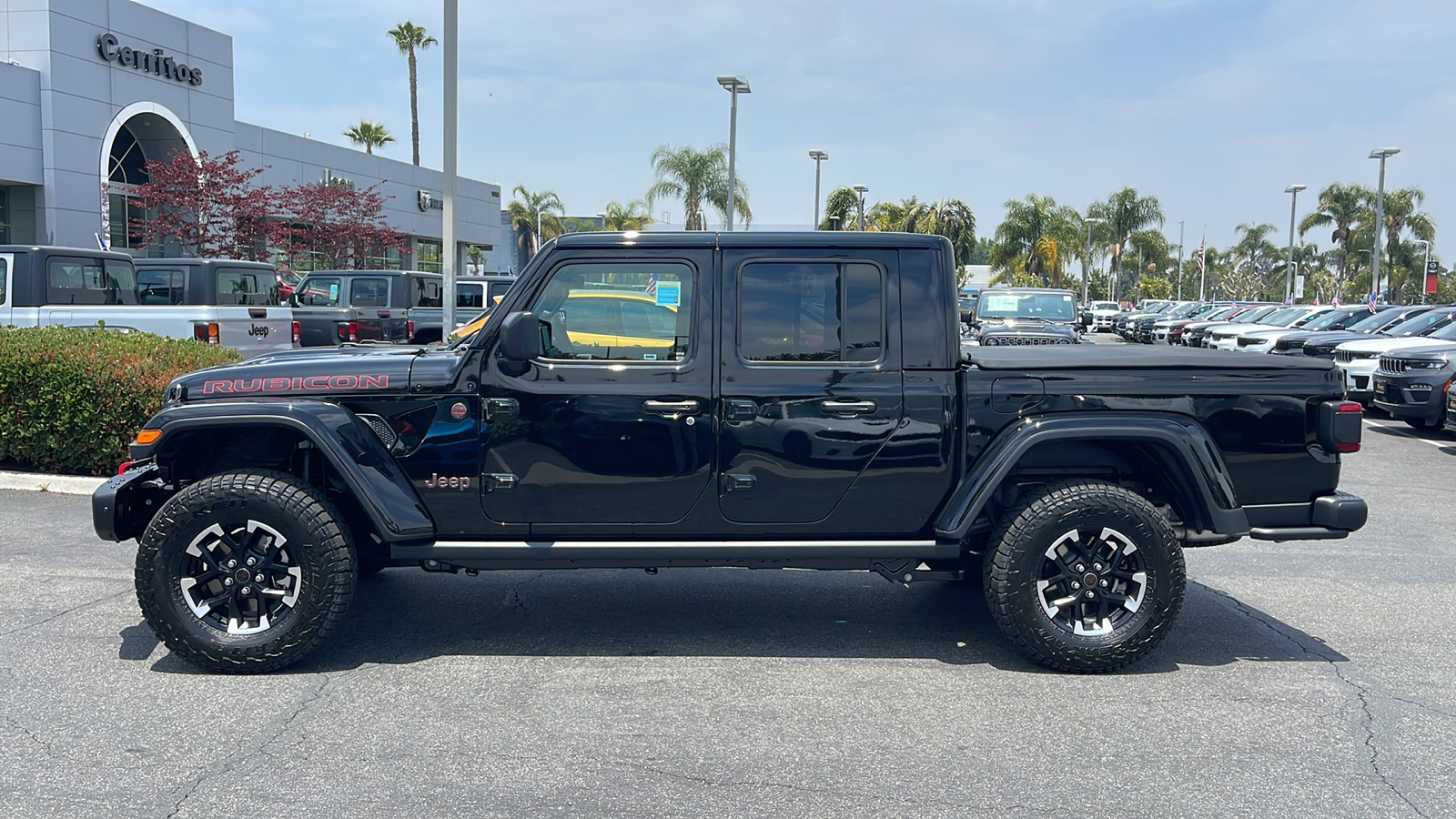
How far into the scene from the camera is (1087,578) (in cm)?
500

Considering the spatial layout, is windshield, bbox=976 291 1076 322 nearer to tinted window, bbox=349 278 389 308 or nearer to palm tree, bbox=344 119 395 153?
tinted window, bbox=349 278 389 308

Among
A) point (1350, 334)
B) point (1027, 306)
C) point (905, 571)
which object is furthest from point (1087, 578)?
point (1350, 334)

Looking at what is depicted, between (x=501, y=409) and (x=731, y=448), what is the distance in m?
1.02

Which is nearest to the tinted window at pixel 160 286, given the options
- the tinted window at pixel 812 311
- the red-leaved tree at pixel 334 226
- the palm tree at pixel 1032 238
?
the tinted window at pixel 812 311

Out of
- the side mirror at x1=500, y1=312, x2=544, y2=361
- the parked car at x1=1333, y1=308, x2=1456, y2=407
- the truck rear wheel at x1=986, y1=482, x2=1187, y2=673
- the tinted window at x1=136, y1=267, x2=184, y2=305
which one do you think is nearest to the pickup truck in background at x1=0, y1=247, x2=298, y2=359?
the tinted window at x1=136, y1=267, x2=184, y2=305

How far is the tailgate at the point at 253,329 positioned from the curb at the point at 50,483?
3.67 m

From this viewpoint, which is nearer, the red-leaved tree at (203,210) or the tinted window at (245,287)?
the tinted window at (245,287)

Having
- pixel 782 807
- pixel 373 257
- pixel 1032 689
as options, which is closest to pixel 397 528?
pixel 782 807

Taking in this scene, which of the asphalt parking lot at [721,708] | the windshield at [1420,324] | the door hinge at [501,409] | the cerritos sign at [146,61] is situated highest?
the cerritos sign at [146,61]

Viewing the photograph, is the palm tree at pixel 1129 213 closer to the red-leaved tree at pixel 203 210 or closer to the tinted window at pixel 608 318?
the red-leaved tree at pixel 203 210

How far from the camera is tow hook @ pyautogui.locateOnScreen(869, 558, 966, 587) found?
5.16 metres

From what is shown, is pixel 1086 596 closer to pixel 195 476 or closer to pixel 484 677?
pixel 484 677

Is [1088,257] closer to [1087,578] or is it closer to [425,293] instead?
[425,293]

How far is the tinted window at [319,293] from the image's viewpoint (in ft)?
65.2
